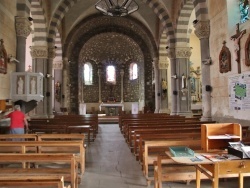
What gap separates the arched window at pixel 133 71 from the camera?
89.9 ft

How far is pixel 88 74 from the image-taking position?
28094mm

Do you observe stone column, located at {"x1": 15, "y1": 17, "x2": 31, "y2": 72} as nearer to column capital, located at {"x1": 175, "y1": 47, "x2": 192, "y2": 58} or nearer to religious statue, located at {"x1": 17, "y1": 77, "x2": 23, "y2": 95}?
religious statue, located at {"x1": 17, "y1": 77, "x2": 23, "y2": 95}

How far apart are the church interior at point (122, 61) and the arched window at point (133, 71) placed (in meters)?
0.11

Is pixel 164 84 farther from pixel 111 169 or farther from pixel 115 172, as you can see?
pixel 115 172

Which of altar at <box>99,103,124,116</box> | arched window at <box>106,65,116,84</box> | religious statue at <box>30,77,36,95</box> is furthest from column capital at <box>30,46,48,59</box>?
arched window at <box>106,65,116,84</box>

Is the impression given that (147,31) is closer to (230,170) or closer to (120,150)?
(120,150)

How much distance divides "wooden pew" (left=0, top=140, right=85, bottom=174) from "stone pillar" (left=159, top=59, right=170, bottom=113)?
14.6 metres

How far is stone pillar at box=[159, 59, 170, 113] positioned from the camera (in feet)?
67.1

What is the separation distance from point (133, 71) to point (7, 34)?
1898cm

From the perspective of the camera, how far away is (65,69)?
73.2 ft

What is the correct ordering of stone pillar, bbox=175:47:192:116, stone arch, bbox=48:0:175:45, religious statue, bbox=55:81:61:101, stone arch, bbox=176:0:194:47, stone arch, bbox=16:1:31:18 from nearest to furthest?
stone arch, bbox=16:1:31:18, stone arch, bbox=176:0:194:47, stone arch, bbox=48:0:175:45, stone pillar, bbox=175:47:192:116, religious statue, bbox=55:81:61:101

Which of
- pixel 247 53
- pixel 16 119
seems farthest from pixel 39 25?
pixel 247 53

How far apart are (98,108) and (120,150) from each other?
18717 mm

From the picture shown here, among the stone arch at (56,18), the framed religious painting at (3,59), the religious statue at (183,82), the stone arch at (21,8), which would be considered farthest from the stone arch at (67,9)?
the framed religious painting at (3,59)
